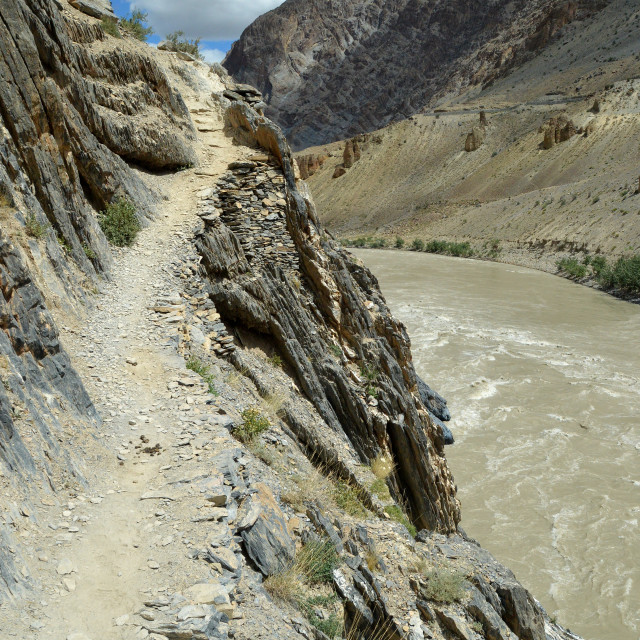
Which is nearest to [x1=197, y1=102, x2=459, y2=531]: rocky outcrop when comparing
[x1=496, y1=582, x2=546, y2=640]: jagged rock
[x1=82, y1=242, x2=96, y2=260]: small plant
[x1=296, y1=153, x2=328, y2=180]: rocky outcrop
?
[x1=82, y1=242, x2=96, y2=260]: small plant

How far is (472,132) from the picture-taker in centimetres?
8238

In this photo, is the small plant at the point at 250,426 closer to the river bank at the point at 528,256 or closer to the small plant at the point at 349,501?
the small plant at the point at 349,501

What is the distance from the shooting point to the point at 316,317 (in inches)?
441

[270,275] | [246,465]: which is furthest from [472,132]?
[246,465]

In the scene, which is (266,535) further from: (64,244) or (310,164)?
(310,164)

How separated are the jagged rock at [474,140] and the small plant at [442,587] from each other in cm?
8232

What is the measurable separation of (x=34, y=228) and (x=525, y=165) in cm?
7203

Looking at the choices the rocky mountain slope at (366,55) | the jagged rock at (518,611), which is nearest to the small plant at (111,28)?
the jagged rock at (518,611)

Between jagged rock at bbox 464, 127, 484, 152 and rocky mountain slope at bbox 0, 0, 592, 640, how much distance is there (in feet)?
242

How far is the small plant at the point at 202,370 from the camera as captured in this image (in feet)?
23.4

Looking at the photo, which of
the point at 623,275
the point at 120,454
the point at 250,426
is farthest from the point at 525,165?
the point at 120,454

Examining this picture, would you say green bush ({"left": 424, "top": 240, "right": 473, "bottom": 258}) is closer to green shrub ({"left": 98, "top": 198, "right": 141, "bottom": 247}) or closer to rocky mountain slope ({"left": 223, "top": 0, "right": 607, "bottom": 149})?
green shrub ({"left": 98, "top": 198, "right": 141, "bottom": 247})

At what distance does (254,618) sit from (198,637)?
52 cm

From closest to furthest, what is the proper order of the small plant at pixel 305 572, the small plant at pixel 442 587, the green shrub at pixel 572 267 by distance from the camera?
the small plant at pixel 305 572, the small plant at pixel 442 587, the green shrub at pixel 572 267
